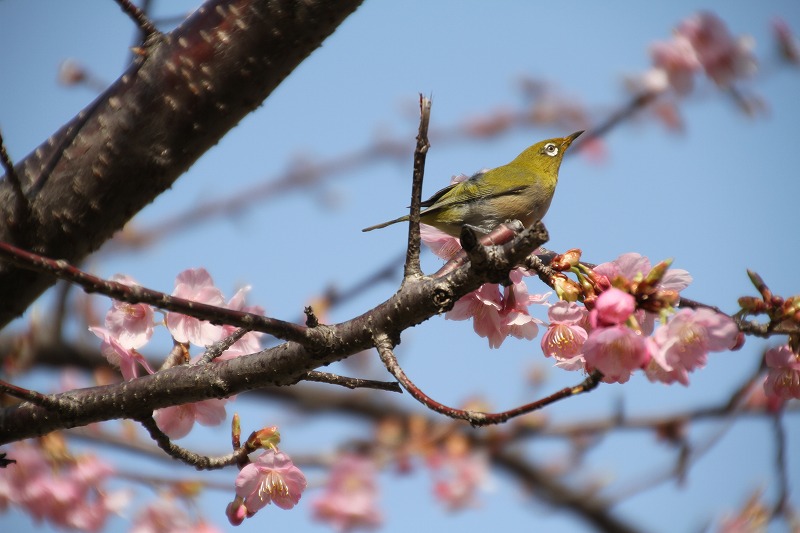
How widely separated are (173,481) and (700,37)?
241 inches

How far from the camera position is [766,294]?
178 centimetres

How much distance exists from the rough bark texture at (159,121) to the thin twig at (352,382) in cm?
77

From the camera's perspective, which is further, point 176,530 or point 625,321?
point 176,530

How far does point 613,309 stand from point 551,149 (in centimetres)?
273

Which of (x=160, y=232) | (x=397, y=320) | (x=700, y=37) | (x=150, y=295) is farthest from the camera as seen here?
(x=160, y=232)

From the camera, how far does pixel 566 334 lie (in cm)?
200

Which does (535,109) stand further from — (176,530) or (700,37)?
(176,530)

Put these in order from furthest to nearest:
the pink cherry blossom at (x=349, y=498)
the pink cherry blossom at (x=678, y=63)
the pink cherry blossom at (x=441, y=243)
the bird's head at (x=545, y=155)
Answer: the pink cherry blossom at (x=678, y=63)
the pink cherry blossom at (x=349, y=498)
the bird's head at (x=545, y=155)
the pink cherry blossom at (x=441, y=243)

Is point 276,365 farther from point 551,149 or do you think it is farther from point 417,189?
point 551,149

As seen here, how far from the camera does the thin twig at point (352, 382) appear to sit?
1.62 metres

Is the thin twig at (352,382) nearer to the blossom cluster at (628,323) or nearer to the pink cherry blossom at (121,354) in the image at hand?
the blossom cluster at (628,323)

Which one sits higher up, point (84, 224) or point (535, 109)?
point (535, 109)

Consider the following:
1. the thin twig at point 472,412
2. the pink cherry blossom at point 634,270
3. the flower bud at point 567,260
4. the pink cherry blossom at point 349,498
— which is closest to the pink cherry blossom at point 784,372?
the pink cherry blossom at point 634,270

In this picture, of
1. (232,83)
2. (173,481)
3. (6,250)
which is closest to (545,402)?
(6,250)
